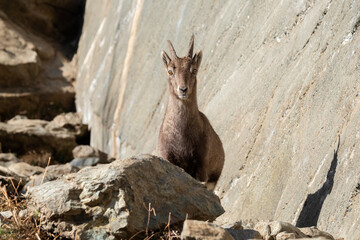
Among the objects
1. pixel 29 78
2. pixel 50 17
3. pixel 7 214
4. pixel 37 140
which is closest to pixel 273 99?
pixel 7 214

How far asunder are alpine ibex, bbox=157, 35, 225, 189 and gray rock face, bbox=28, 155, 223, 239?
223 cm

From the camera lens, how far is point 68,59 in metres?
17.8

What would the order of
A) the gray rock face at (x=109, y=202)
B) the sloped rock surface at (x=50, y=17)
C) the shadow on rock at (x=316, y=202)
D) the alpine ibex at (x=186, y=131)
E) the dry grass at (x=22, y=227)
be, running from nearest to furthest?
the dry grass at (x=22, y=227) → the gray rock face at (x=109, y=202) → the shadow on rock at (x=316, y=202) → the alpine ibex at (x=186, y=131) → the sloped rock surface at (x=50, y=17)

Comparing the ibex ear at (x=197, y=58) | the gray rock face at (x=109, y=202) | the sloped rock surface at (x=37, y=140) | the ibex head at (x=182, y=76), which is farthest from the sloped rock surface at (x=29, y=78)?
the gray rock face at (x=109, y=202)

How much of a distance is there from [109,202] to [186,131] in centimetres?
263

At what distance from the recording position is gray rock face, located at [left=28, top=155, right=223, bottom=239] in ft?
12.6

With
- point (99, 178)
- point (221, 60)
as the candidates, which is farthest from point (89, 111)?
point (99, 178)

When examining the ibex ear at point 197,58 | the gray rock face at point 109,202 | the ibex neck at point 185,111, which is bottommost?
the gray rock face at point 109,202

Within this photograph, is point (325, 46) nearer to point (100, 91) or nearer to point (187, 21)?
point (187, 21)

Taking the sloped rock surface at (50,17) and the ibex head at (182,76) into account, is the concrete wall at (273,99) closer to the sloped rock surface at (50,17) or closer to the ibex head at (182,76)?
the ibex head at (182,76)

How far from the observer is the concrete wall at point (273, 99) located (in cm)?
486

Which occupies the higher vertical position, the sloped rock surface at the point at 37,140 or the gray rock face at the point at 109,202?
the gray rock face at the point at 109,202

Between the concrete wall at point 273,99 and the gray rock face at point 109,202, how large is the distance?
1211 mm

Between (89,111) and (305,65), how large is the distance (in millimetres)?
9190
